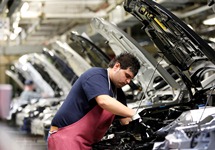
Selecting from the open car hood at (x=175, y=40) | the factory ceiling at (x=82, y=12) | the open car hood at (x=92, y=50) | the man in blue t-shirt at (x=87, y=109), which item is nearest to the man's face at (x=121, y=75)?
the man in blue t-shirt at (x=87, y=109)

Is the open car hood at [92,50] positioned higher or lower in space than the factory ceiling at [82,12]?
higher

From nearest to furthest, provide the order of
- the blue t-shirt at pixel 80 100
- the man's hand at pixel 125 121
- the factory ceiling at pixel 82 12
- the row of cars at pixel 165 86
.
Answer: the row of cars at pixel 165 86, the blue t-shirt at pixel 80 100, the man's hand at pixel 125 121, the factory ceiling at pixel 82 12

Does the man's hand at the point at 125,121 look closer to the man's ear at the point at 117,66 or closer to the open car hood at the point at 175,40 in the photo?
the man's ear at the point at 117,66

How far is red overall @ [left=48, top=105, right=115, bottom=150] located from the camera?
405cm

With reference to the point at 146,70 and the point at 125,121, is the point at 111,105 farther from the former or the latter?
the point at 146,70

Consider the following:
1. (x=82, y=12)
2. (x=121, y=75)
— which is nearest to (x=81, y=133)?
(x=121, y=75)

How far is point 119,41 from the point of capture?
19.4 feet

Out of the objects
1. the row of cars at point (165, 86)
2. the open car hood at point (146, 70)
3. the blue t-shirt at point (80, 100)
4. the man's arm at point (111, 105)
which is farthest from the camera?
the open car hood at point (146, 70)

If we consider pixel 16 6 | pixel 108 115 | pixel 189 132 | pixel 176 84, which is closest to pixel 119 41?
pixel 176 84

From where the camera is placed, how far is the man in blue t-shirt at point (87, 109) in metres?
4.01

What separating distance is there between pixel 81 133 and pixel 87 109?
0.69ft

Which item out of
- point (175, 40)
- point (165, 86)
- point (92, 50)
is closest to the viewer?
point (175, 40)

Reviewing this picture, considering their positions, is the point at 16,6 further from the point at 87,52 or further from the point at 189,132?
the point at 189,132

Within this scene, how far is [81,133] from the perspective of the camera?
4.08m
